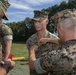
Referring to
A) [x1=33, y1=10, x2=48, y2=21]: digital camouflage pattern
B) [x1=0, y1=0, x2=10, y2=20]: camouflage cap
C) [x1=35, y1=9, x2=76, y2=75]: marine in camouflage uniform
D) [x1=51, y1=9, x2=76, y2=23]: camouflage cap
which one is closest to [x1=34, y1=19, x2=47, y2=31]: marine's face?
[x1=33, y1=10, x2=48, y2=21]: digital camouflage pattern

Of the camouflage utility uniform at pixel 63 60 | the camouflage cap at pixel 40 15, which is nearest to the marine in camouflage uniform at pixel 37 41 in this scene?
the camouflage cap at pixel 40 15

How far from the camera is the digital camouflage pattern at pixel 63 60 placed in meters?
3.02

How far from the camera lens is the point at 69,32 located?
3020mm

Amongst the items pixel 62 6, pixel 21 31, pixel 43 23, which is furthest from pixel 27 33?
pixel 43 23

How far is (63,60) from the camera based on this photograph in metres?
3.03

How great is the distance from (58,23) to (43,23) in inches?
119

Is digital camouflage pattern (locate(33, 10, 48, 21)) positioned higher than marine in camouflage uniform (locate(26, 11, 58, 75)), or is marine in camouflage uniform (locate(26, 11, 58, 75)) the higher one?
digital camouflage pattern (locate(33, 10, 48, 21))

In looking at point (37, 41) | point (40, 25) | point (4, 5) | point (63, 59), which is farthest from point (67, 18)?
point (40, 25)

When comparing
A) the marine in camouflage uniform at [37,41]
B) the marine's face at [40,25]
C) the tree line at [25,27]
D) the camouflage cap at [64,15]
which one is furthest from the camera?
the tree line at [25,27]

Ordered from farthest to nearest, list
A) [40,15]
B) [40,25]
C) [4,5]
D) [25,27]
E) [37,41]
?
[25,27], [40,15], [40,25], [37,41], [4,5]

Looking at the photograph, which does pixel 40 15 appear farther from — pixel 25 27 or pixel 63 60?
pixel 25 27

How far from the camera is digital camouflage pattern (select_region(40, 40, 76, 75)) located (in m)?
3.02

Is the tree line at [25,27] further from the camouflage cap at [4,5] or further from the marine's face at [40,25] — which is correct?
the camouflage cap at [4,5]

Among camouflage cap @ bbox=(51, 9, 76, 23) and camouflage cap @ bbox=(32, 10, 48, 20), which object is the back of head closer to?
camouflage cap @ bbox=(51, 9, 76, 23)
